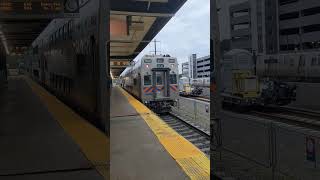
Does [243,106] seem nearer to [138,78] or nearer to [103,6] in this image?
[103,6]

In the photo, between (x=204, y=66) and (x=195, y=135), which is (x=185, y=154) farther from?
(x=195, y=135)

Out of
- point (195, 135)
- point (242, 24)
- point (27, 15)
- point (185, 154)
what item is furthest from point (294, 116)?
point (195, 135)

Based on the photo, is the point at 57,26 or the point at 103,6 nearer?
the point at 103,6

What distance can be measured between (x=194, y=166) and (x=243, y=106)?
2.29 metres

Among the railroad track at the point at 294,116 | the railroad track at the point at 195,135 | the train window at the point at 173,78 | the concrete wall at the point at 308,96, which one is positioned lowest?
the railroad track at the point at 195,135

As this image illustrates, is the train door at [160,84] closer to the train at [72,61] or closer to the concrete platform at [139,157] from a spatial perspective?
the concrete platform at [139,157]

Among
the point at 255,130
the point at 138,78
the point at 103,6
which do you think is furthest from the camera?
the point at 138,78

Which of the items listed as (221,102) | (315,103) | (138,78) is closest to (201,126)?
(138,78)

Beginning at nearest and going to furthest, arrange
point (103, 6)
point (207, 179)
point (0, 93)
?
point (103, 6) → point (0, 93) → point (207, 179)

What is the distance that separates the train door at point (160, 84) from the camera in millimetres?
15844

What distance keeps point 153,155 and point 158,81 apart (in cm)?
1066

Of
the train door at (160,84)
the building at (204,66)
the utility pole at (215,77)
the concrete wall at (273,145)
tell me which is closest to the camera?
the concrete wall at (273,145)

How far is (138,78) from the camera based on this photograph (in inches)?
643

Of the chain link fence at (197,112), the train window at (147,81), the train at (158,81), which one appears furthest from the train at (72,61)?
the train window at (147,81)
